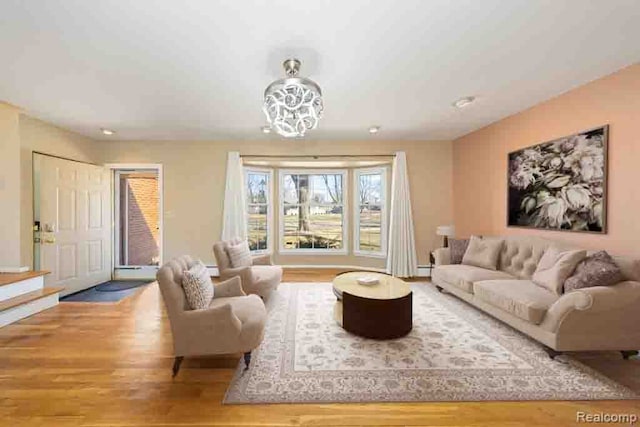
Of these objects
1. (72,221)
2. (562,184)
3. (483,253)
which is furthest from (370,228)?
(72,221)

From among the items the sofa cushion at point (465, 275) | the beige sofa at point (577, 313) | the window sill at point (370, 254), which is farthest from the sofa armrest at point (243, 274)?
the window sill at point (370, 254)

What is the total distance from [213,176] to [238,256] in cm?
206

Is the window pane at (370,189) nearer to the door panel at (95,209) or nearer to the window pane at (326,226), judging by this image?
the window pane at (326,226)

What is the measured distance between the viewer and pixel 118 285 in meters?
4.92

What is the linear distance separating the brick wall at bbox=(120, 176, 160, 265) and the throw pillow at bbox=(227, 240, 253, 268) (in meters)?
2.68

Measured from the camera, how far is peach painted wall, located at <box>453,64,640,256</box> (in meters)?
2.56

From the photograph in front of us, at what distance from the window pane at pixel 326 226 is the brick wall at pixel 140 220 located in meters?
3.19

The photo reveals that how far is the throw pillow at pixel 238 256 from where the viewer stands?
3.82m

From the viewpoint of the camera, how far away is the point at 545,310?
2.42 meters

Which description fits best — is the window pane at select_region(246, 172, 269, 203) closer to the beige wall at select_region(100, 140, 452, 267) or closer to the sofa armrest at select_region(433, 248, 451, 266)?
the beige wall at select_region(100, 140, 452, 267)

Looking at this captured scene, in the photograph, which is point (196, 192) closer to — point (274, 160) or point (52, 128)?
point (274, 160)

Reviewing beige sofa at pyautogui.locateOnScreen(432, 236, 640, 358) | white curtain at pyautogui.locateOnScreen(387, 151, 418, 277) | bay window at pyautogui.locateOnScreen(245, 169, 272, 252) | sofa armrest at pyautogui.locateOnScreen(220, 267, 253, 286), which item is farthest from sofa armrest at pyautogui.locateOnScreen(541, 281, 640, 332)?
bay window at pyautogui.locateOnScreen(245, 169, 272, 252)

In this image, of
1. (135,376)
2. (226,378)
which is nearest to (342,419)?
(226,378)

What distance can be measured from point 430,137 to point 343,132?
165 cm
